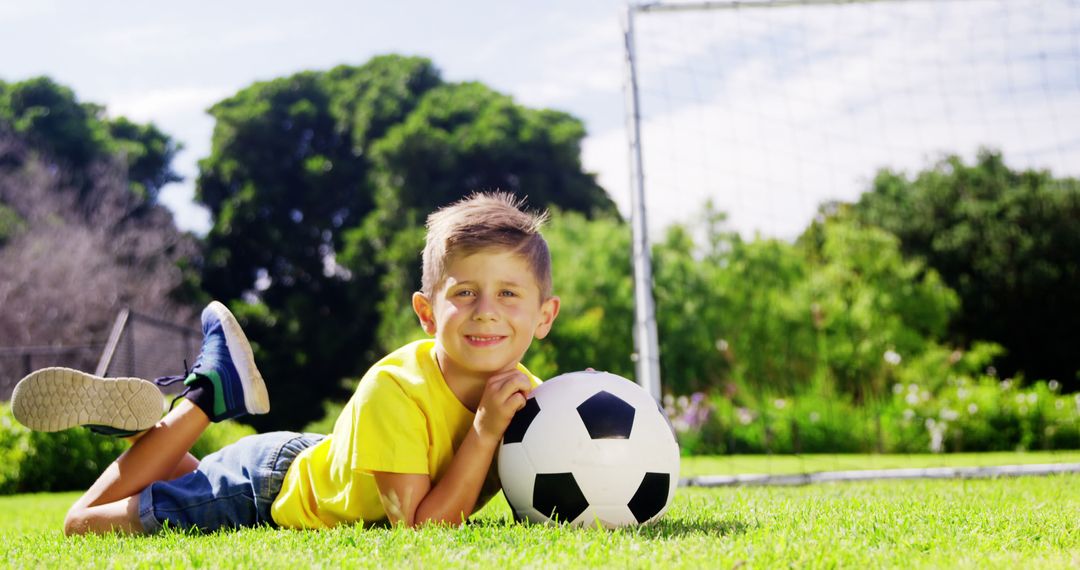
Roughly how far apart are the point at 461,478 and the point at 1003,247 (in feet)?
75.1

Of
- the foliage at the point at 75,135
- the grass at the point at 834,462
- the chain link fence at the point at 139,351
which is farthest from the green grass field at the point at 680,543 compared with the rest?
the foliage at the point at 75,135

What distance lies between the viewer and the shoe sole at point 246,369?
13.1 feet

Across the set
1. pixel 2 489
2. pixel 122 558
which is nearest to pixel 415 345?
pixel 122 558

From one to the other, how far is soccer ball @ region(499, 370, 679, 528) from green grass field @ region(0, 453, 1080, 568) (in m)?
0.12

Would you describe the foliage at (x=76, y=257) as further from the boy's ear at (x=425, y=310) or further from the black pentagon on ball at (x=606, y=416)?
the black pentagon on ball at (x=606, y=416)

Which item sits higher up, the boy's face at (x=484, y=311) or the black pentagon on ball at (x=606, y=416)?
the boy's face at (x=484, y=311)

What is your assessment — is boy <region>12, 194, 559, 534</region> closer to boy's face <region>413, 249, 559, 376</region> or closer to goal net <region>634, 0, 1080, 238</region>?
boy's face <region>413, 249, 559, 376</region>

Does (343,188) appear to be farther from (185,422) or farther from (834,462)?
(185,422)

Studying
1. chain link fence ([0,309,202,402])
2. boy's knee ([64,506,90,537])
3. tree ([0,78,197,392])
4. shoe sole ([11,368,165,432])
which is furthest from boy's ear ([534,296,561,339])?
tree ([0,78,197,392])

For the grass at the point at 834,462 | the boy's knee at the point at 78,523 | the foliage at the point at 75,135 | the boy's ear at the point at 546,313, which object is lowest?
the grass at the point at 834,462

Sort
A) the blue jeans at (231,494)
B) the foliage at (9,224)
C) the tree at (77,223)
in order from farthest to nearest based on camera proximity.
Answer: the foliage at (9,224) → the tree at (77,223) → the blue jeans at (231,494)

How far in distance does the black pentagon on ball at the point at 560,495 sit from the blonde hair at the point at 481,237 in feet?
2.19

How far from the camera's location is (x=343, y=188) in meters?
26.0

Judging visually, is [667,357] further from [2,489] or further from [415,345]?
[415,345]
